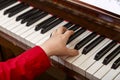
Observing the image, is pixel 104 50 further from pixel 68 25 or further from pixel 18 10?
pixel 18 10

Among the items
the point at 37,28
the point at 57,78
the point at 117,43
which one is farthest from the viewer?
the point at 57,78

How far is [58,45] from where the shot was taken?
1353mm

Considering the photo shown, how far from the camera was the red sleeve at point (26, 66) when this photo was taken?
1.26 metres

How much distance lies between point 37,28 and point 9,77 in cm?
39

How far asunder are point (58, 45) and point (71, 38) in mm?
130

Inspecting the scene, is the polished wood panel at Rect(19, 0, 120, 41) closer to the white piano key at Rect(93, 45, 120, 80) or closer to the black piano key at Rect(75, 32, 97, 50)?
the black piano key at Rect(75, 32, 97, 50)

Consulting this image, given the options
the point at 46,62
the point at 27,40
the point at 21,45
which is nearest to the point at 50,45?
the point at 46,62

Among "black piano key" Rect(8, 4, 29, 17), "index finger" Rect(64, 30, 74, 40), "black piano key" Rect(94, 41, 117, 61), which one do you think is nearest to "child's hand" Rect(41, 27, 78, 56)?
"index finger" Rect(64, 30, 74, 40)

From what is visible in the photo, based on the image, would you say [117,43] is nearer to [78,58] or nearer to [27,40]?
[78,58]

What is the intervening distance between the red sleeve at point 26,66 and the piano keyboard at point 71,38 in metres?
0.11

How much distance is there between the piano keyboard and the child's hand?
0.04 metres

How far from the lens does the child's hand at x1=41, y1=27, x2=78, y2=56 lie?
4.37 feet

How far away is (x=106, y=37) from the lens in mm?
1444

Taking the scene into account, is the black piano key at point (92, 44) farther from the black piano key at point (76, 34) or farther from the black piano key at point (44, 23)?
the black piano key at point (44, 23)
